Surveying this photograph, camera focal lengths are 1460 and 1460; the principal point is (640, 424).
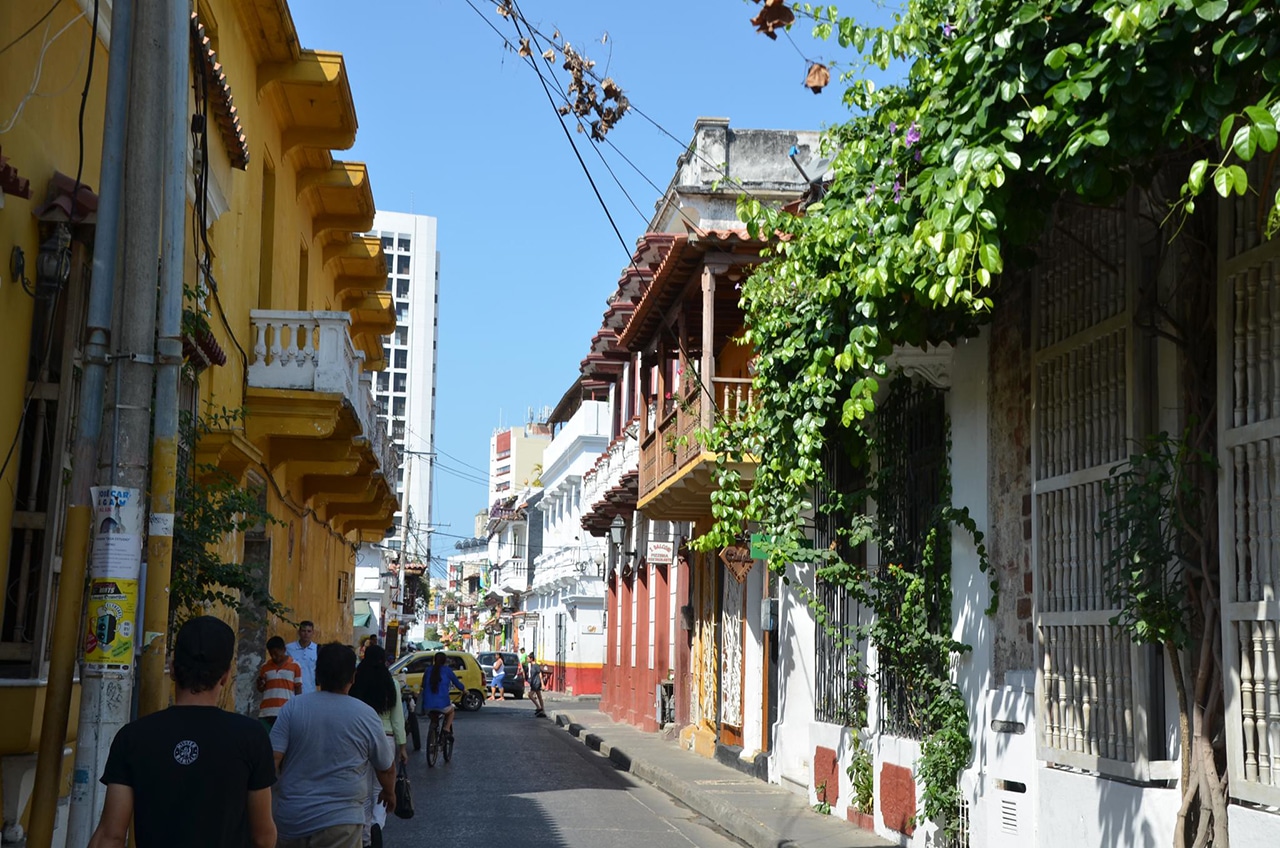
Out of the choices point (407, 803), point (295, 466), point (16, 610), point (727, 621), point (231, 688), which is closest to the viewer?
point (16, 610)

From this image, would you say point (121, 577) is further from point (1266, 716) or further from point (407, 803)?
point (1266, 716)

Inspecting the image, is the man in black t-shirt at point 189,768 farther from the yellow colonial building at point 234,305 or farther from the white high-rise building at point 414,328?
the white high-rise building at point 414,328

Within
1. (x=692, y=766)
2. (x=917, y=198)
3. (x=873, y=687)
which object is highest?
(x=917, y=198)

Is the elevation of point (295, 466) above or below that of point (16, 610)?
above

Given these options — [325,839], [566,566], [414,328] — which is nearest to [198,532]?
[325,839]

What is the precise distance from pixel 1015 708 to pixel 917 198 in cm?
356

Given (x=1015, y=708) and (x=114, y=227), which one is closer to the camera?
(x=114, y=227)

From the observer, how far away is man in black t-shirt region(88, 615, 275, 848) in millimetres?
4539

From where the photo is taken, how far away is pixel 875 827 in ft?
41.8

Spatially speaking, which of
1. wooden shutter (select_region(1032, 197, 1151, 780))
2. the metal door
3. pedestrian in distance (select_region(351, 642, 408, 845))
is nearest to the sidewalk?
wooden shutter (select_region(1032, 197, 1151, 780))

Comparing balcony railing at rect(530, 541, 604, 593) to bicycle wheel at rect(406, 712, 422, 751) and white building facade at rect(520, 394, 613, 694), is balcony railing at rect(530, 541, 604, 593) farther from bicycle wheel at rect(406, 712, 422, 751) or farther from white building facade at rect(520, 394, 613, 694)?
bicycle wheel at rect(406, 712, 422, 751)

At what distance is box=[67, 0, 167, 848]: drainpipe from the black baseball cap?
1137 millimetres

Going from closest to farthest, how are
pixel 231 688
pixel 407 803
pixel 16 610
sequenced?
pixel 16 610
pixel 407 803
pixel 231 688

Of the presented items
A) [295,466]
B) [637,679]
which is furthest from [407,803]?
[637,679]
